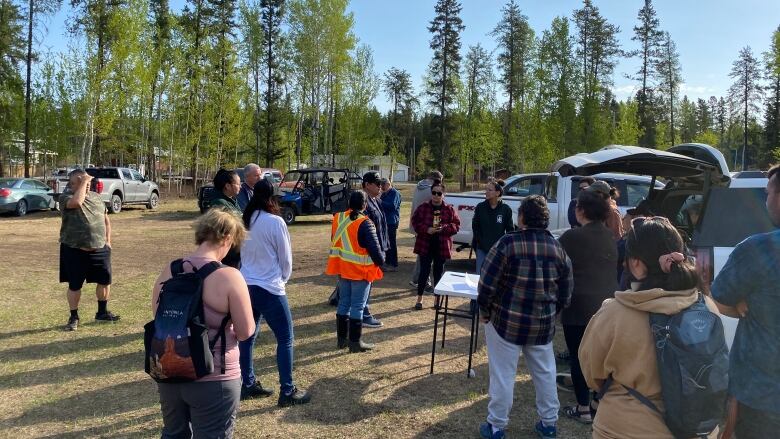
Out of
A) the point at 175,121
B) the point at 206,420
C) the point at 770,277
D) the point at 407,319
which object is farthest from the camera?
the point at 175,121

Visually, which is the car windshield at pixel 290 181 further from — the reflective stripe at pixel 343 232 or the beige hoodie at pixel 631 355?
the beige hoodie at pixel 631 355

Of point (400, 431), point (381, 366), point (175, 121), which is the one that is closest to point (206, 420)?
point (400, 431)

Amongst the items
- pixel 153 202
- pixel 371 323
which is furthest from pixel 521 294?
pixel 153 202

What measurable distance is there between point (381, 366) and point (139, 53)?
26742mm

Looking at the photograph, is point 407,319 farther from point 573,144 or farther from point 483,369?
point 573,144

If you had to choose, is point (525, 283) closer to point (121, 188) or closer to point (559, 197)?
point (559, 197)

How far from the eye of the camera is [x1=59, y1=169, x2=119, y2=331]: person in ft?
20.0

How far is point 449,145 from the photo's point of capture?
143 feet

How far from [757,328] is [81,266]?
21.3 ft

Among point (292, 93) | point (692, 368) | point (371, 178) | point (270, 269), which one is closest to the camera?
point (692, 368)

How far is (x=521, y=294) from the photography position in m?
3.62

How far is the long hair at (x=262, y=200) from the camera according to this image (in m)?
4.24

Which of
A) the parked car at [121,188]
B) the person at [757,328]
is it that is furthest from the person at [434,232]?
the parked car at [121,188]

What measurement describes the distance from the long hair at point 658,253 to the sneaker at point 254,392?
3260mm
